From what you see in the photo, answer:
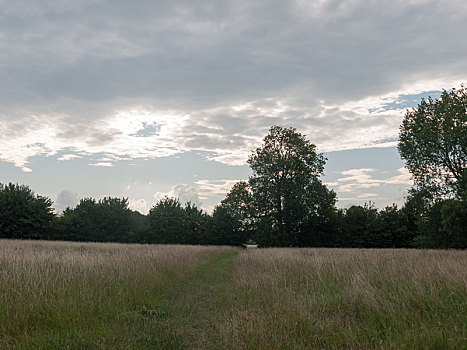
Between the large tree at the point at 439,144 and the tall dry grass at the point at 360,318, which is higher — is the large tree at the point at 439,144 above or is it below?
above

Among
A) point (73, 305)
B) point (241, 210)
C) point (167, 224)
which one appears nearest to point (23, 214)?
point (167, 224)

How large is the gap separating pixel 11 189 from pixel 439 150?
58.0 meters

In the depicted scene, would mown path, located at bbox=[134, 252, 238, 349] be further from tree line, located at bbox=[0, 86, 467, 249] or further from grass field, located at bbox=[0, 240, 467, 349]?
tree line, located at bbox=[0, 86, 467, 249]

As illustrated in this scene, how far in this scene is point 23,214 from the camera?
4969cm

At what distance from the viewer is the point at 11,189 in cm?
5025

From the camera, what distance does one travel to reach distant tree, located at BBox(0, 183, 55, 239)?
48.2 meters

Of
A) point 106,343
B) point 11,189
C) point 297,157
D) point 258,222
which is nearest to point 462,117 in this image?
point 297,157

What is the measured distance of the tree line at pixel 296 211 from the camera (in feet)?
89.9

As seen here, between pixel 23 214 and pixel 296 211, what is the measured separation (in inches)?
1656

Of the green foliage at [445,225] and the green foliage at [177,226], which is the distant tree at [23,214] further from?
the green foliage at [445,225]

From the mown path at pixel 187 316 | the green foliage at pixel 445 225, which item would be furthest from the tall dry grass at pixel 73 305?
the green foliage at pixel 445 225

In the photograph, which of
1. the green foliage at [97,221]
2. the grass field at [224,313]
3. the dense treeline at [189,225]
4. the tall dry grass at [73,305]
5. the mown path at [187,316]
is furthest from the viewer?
the green foliage at [97,221]

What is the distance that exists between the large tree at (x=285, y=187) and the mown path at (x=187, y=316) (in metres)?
31.0

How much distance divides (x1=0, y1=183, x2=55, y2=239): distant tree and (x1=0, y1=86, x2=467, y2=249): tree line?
0.45 feet
